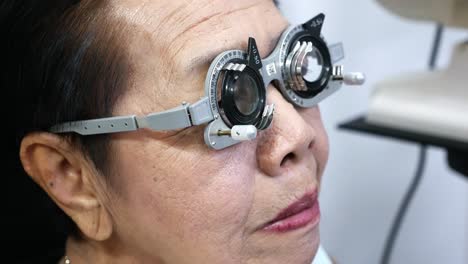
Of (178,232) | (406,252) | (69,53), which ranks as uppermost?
(69,53)

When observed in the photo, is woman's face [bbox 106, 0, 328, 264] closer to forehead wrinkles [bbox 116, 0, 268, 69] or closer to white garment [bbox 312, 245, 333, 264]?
forehead wrinkles [bbox 116, 0, 268, 69]

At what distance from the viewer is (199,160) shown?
62cm

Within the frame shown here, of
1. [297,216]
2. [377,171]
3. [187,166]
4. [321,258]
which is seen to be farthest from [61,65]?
[377,171]

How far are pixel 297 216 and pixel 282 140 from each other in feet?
0.35

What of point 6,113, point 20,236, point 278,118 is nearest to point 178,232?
point 278,118

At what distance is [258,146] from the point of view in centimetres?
65

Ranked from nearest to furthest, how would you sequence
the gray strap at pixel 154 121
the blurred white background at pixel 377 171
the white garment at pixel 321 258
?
the gray strap at pixel 154 121 → the white garment at pixel 321 258 → the blurred white background at pixel 377 171

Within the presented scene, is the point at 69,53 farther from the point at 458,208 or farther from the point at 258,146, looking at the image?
the point at 458,208

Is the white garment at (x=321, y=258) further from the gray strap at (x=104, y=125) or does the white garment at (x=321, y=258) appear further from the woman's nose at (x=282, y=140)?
the gray strap at (x=104, y=125)

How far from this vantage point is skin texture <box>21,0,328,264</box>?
0.61 metres

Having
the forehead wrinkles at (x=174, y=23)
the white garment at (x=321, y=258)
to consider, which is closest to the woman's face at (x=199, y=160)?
the forehead wrinkles at (x=174, y=23)

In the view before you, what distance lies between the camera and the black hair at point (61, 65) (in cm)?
62

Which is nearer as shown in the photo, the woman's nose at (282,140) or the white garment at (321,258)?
the woman's nose at (282,140)

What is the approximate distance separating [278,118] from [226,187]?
109mm
